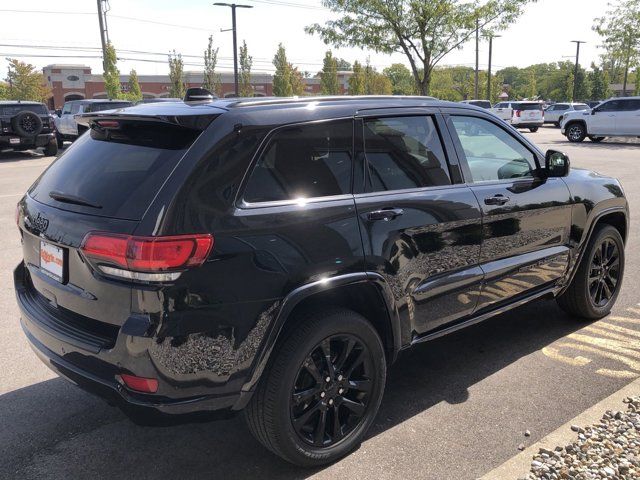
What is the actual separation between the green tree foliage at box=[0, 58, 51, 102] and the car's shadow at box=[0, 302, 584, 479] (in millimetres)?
66801

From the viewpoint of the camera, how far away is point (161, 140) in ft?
8.63

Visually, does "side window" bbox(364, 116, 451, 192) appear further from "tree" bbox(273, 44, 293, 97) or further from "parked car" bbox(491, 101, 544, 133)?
"tree" bbox(273, 44, 293, 97)

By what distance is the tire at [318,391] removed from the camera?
262 cm

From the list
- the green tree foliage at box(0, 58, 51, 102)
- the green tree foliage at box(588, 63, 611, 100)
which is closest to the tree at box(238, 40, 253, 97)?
the green tree foliage at box(0, 58, 51, 102)

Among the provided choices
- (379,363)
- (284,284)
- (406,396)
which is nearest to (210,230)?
(284,284)

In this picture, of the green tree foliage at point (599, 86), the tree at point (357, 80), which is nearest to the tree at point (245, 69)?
the tree at point (357, 80)

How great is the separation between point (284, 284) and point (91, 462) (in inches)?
54.8

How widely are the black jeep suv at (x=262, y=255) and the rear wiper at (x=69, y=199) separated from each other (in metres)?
0.01

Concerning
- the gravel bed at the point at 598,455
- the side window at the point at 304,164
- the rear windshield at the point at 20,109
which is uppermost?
the rear windshield at the point at 20,109

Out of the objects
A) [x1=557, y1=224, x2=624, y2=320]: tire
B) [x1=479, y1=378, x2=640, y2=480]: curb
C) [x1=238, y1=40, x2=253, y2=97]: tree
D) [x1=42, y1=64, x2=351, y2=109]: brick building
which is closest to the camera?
[x1=479, y1=378, x2=640, y2=480]: curb

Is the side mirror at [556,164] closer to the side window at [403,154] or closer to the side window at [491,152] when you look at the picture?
the side window at [491,152]

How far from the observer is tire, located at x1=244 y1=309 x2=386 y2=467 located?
262cm

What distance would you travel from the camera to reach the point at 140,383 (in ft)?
7.77

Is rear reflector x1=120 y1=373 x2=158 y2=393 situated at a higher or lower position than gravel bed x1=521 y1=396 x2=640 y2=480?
higher
